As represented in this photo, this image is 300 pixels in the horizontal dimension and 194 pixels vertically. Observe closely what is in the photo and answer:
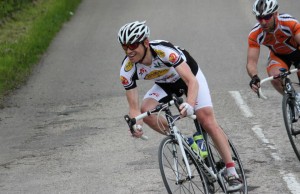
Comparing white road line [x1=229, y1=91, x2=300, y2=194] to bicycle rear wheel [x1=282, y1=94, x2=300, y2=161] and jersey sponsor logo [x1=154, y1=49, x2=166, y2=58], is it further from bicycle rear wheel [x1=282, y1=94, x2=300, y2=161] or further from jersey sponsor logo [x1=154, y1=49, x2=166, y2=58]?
jersey sponsor logo [x1=154, y1=49, x2=166, y2=58]

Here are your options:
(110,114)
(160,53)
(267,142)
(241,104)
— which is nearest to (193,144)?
(160,53)

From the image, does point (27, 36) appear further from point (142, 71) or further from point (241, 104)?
point (142, 71)

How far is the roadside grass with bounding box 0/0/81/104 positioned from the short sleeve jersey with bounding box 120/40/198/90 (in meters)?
8.05

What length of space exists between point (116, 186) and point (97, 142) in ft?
8.24

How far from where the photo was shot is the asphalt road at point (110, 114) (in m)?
9.46

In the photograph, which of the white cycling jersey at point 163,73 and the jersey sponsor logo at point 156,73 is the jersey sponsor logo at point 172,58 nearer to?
the white cycling jersey at point 163,73

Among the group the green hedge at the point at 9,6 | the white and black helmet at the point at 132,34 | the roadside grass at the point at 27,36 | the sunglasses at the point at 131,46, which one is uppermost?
the white and black helmet at the point at 132,34

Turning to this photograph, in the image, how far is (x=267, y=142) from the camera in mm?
10547

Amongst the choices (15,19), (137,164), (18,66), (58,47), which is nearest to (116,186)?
(137,164)

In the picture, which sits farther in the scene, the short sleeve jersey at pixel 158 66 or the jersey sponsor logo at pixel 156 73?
the jersey sponsor logo at pixel 156 73

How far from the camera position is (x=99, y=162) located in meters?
10.4

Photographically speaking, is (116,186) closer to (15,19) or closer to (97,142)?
(97,142)

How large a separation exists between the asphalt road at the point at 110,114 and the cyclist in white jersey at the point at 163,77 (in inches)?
33.1

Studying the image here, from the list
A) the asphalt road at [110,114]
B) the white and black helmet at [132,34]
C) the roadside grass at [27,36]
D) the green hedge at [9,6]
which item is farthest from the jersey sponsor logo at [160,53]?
the green hedge at [9,6]
